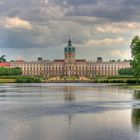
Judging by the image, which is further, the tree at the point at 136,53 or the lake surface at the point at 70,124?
the tree at the point at 136,53

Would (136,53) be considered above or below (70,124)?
above

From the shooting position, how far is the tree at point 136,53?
242 ft

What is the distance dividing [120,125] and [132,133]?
2.53m

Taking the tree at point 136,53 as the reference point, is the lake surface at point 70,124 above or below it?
below

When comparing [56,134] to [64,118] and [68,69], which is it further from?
[68,69]

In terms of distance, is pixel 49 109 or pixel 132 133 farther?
pixel 49 109

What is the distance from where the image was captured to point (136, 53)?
7788 centimetres

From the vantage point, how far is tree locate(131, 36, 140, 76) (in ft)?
242

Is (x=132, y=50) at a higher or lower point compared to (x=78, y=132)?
higher

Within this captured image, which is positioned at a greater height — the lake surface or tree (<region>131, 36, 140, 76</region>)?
tree (<region>131, 36, 140, 76</region>)

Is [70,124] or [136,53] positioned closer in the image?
[70,124]

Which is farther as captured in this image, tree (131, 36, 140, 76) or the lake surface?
tree (131, 36, 140, 76)

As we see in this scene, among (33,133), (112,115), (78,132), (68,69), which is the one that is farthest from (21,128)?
(68,69)

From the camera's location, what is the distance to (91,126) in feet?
80.5
